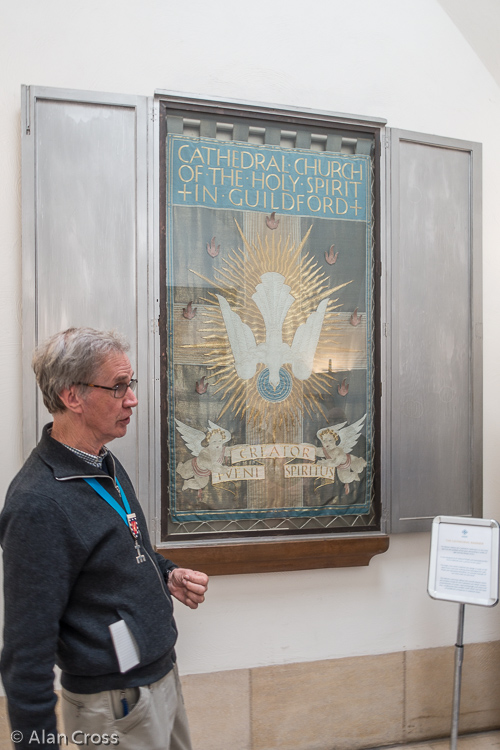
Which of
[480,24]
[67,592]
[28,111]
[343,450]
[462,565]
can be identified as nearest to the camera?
[67,592]

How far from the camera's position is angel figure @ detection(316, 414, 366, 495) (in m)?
2.62

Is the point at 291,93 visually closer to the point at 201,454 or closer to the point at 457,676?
the point at 201,454

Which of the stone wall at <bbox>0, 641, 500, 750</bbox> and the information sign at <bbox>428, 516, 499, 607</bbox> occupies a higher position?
the information sign at <bbox>428, 516, 499, 607</bbox>

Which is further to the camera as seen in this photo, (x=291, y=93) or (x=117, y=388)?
(x=291, y=93)

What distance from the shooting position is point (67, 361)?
1.42m

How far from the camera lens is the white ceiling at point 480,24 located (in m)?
2.81

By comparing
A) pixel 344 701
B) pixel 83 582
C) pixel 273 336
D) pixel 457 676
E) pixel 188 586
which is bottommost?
pixel 344 701

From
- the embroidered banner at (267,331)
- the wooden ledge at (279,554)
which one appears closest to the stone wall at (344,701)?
the wooden ledge at (279,554)

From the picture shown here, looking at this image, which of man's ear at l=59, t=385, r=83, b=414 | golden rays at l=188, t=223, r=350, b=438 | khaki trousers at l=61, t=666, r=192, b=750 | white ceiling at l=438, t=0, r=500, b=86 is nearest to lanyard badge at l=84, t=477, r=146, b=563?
man's ear at l=59, t=385, r=83, b=414

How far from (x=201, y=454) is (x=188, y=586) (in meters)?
0.88

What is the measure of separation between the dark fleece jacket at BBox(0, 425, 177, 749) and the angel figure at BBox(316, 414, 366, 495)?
1264 mm

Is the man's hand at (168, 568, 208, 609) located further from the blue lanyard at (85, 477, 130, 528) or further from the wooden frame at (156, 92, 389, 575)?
the wooden frame at (156, 92, 389, 575)

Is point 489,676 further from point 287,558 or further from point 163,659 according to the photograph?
point 163,659

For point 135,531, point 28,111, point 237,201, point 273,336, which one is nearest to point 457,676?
point 273,336
